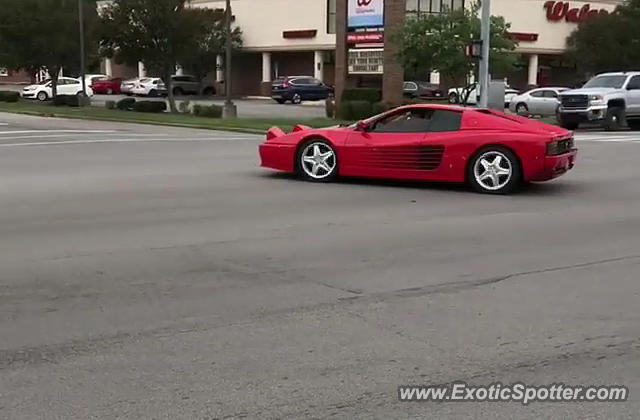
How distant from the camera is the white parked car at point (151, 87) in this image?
59.8 meters

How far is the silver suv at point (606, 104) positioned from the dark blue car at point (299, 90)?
26.1m

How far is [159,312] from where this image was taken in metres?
5.94

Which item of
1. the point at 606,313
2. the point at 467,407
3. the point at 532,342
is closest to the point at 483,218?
the point at 606,313

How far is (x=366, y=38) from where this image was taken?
35719 mm

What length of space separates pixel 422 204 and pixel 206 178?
13.6ft

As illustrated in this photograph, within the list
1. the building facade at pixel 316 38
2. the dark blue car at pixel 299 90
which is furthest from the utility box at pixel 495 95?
the dark blue car at pixel 299 90

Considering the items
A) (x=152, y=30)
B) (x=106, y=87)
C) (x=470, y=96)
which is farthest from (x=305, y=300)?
(x=106, y=87)

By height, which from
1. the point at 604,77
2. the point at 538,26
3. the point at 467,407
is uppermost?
the point at 538,26

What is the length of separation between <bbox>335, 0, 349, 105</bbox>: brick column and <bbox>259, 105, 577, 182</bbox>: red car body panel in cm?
2322

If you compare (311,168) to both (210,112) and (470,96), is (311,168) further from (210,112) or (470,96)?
(470,96)

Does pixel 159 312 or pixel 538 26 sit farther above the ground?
pixel 538 26

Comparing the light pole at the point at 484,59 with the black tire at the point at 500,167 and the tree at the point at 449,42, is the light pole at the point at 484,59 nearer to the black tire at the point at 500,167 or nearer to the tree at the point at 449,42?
the tree at the point at 449,42

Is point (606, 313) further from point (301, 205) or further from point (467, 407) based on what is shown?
point (301, 205)

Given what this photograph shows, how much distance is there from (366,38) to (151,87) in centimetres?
2807
